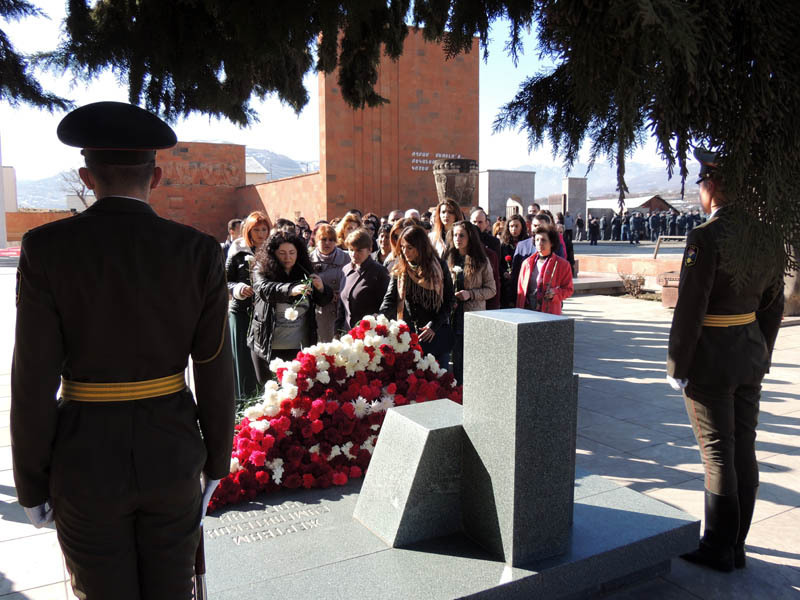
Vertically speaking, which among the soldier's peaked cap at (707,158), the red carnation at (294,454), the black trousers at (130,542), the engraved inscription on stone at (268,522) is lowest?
the engraved inscription on stone at (268,522)

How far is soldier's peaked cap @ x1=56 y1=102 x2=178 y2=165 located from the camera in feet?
6.00

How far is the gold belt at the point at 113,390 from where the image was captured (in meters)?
1.83

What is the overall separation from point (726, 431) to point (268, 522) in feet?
7.67

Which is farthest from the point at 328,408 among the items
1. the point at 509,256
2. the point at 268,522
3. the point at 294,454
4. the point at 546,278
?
the point at 509,256

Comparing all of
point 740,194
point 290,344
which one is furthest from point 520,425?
point 290,344

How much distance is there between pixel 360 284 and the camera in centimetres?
560

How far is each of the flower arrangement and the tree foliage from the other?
1976mm

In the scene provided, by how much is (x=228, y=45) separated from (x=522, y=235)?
6.59 m

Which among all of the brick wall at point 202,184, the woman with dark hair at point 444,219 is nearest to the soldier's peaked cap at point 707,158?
the woman with dark hair at point 444,219

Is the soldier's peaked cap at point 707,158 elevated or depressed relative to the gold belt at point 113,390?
elevated

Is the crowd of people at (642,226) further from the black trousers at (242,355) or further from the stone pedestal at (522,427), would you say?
the stone pedestal at (522,427)

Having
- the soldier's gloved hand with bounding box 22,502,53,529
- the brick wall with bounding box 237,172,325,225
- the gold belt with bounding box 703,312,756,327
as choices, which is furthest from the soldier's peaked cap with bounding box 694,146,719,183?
the brick wall with bounding box 237,172,325,225

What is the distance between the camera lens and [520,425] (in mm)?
2662

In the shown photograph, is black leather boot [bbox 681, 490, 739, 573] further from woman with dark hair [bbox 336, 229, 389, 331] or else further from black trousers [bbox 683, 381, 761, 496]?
woman with dark hair [bbox 336, 229, 389, 331]
